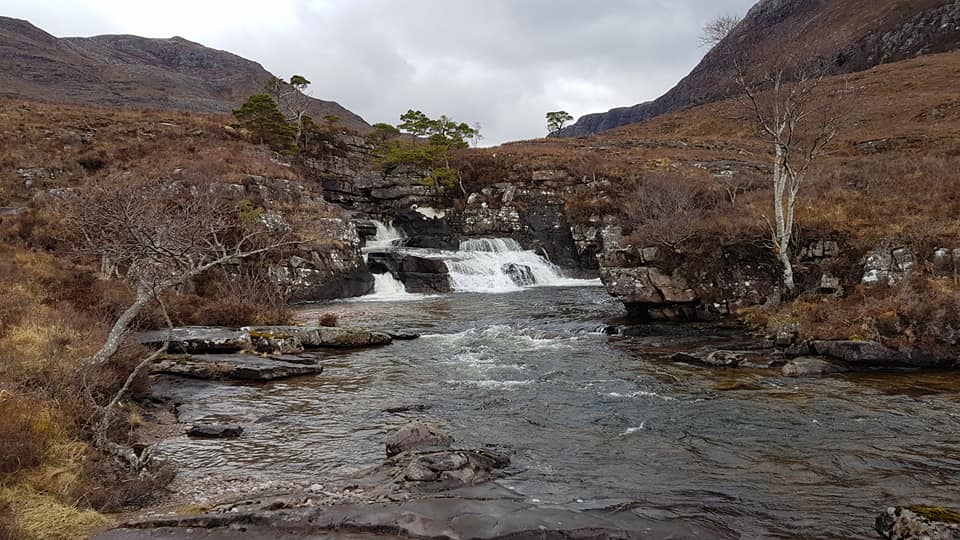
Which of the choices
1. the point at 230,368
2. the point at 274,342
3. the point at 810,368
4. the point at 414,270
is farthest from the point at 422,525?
the point at 414,270

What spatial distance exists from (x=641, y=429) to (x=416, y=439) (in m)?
4.07

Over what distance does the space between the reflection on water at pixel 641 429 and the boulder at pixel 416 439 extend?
0.31 meters

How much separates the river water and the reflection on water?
4cm

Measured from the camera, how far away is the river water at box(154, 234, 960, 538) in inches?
257

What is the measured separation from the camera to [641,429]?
30.6 feet

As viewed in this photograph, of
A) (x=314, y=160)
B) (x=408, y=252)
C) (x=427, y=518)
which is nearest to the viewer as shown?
(x=427, y=518)

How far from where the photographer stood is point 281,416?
10.5 metres

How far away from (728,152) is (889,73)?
34.6 metres

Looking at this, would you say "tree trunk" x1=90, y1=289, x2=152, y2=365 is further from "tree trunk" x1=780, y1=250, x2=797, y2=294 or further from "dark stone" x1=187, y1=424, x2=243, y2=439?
"tree trunk" x1=780, y1=250, x2=797, y2=294

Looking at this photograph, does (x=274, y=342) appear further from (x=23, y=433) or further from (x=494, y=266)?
(x=494, y=266)


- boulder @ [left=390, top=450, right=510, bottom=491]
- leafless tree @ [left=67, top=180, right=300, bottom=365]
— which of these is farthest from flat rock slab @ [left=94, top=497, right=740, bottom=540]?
leafless tree @ [left=67, top=180, right=300, bottom=365]

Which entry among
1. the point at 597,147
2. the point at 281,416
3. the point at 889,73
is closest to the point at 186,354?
the point at 281,416

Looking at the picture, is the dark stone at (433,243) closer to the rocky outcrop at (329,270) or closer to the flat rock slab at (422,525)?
the rocky outcrop at (329,270)

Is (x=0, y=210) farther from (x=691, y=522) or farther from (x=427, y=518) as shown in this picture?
(x=691, y=522)
